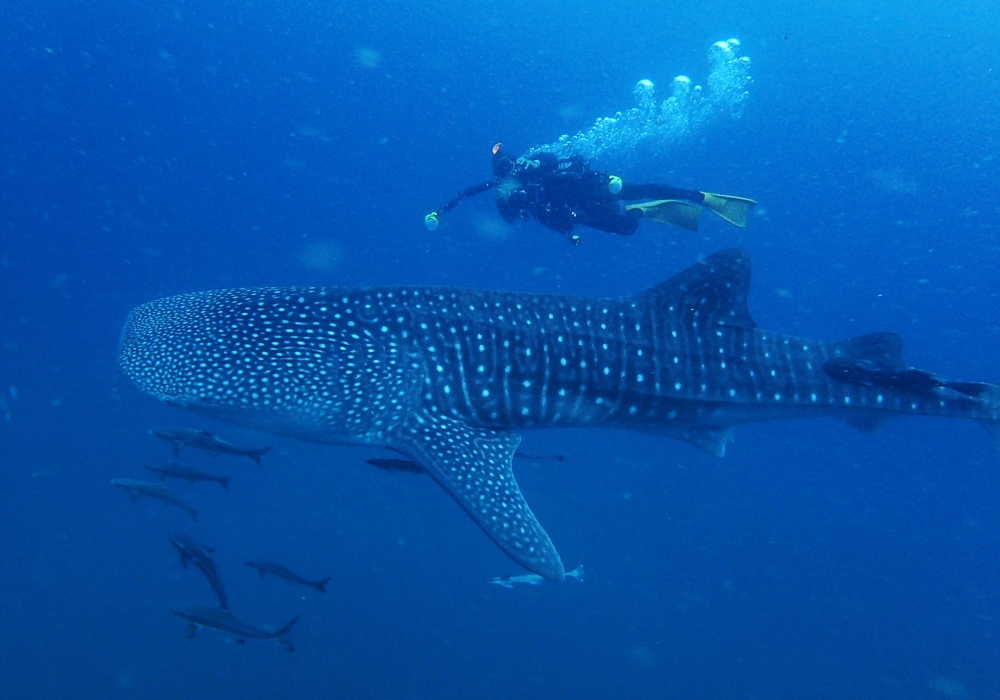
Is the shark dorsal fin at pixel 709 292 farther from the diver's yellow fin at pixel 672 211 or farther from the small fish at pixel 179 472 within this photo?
the small fish at pixel 179 472

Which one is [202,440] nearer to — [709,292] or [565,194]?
[709,292]

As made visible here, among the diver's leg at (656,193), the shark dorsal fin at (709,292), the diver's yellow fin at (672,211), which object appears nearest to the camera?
the shark dorsal fin at (709,292)

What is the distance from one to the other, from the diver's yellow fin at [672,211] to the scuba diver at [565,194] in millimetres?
192

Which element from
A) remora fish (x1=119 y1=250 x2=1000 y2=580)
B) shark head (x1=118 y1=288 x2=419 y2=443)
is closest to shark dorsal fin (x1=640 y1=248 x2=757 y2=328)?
remora fish (x1=119 y1=250 x2=1000 y2=580)

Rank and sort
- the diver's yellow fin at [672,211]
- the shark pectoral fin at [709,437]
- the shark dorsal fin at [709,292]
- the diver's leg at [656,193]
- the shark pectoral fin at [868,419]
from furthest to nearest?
the diver's leg at [656,193], the diver's yellow fin at [672,211], the shark pectoral fin at [709,437], the shark pectoral fin at [868,419], the shark dorsal fin at [709,292]

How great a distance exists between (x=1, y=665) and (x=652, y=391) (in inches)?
526

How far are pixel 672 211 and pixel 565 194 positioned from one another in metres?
2.23

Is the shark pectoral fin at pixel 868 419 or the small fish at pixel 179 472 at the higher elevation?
the shark pectoral fin at pixel 868 419

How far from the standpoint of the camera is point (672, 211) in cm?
1115

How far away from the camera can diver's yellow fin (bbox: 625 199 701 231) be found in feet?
35.8

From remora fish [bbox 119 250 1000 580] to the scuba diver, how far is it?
18.7 feet

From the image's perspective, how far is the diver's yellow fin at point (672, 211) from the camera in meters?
10.9

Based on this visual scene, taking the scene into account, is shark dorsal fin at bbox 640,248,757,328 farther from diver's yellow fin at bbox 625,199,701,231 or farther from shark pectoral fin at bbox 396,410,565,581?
diver's yellow fin at bbox 625,199,701,231

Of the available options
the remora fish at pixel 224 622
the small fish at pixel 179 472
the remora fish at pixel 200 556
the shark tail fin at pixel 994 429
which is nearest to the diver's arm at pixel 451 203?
the small fish at pixel 179 472
